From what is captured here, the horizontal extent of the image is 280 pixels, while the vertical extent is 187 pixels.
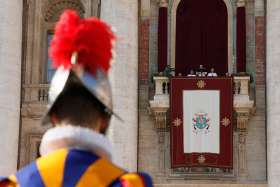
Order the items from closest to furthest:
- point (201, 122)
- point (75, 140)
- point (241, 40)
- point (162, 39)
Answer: point (75, 140)
point (201, 122)
point (241, 40)
point (162, 39)

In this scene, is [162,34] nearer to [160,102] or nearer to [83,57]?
[160,102]

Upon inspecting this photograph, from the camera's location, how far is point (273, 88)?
64.9 feet

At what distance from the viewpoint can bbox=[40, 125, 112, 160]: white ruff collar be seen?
3.10 metres

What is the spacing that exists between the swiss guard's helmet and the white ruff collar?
102 mm

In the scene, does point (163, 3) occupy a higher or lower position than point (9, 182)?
higher

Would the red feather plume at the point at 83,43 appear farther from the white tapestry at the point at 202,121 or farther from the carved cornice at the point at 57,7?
the carved cornice at the point at 57,7

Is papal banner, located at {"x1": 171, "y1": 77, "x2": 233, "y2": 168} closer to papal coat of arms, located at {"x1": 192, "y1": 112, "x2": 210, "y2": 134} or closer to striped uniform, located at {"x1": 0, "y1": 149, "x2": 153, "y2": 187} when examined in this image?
papal coat of arms, located at {"x1": 192, "y1": 112, "x2": 210, "y2": 134}

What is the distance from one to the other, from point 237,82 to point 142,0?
127 inches

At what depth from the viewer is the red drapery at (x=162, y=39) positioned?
21.0 meters

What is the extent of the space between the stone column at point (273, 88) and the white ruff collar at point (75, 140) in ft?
53.1

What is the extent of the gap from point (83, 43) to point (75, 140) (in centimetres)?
37

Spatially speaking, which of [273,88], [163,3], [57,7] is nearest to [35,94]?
[57,7]

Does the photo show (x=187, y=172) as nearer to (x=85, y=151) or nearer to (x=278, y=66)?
(x=278, y=66)

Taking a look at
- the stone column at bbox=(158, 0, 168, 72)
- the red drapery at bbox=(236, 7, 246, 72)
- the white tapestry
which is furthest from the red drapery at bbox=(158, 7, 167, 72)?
the red drapery at bbox=(236, 7, 246, 72)
